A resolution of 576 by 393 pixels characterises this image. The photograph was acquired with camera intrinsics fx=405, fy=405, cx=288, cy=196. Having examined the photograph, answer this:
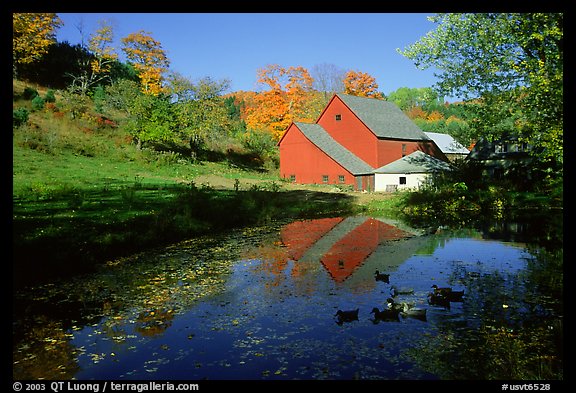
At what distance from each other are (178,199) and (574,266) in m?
21.7

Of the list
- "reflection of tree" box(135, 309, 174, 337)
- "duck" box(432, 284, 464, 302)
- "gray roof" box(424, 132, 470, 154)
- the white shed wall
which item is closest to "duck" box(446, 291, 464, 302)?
"duck" box(432, 284, 464, 302)

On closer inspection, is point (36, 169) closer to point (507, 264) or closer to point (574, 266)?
point (507, 264)

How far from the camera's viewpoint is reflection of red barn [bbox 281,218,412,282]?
563 inches

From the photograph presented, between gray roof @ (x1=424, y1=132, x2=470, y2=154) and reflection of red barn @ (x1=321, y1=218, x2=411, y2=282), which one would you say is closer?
reflection of red barn @ (x1=321, y1=218, x2=411, y2=282)

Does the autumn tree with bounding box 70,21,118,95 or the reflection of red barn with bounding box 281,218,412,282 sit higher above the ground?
the autumn tree with bounding box 70,21,118,95

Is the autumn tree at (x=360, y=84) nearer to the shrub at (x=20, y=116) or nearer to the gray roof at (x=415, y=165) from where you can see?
the gray roof at (x=415, y=165)

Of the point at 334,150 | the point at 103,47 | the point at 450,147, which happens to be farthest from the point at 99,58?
the point at 450,147

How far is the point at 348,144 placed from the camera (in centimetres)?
5028

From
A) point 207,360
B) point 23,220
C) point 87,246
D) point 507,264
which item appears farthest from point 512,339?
point 23,220

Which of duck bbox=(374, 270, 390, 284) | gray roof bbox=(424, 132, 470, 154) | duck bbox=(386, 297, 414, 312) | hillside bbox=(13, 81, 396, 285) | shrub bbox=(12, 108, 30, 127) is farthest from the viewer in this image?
gray roof bbox=(424, 132, 470, 154)

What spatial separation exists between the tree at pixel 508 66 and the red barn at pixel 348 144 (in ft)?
60.9

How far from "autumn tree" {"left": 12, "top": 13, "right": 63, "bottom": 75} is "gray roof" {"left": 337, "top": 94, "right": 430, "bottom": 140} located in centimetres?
3661

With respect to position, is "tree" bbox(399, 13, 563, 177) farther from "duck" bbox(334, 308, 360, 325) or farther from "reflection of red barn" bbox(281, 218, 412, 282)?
"duck" bbox(334, 308, 360, 325)
